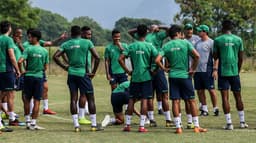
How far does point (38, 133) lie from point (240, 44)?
181 inches

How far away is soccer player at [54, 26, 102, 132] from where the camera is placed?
11.3 metres

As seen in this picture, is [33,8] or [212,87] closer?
[212,87]

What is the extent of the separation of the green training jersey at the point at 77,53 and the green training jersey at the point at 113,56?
2.21m

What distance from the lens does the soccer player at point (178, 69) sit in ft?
36.2

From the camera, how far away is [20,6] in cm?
7644

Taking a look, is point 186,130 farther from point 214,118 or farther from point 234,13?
point 234,13

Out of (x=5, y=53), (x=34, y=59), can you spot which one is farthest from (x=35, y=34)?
(x=5, y=53)

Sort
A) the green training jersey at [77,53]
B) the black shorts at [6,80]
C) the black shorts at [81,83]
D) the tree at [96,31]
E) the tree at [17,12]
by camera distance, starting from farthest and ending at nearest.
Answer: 1. the tree at [96,31]
2. the tree at [17,12]
3. the black shorts at [6,80]
4. the black shorts at [81,83]
5. the green training jersey at [77,53]

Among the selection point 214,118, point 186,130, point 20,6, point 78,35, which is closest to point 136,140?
point 186,130

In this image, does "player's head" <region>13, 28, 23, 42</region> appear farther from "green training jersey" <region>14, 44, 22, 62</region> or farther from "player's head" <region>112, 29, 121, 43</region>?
"player's head" <region>112, 29, 121, 43</region>

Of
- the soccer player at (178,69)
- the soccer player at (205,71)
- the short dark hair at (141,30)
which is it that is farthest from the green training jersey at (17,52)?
the soccer player at (205,71)

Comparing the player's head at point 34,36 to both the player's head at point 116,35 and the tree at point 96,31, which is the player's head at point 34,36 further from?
the tree at point 96,31

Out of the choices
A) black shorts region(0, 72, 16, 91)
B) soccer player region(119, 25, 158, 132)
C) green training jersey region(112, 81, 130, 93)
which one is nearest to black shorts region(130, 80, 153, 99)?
soccer player region(119, 25, 158, 132)

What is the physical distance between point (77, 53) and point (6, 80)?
1.88 meters
